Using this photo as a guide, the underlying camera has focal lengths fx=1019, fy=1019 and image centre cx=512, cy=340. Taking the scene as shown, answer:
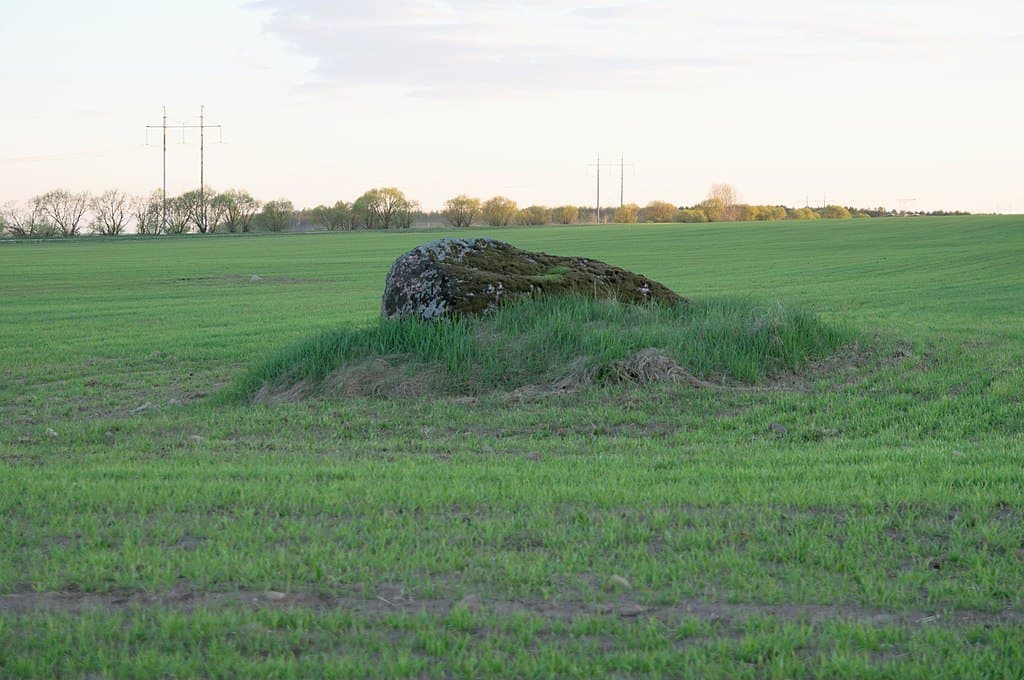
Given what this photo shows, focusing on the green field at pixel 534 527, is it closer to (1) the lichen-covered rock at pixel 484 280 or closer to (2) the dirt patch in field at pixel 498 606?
(2) the dirt patch in field at pixel 498 606

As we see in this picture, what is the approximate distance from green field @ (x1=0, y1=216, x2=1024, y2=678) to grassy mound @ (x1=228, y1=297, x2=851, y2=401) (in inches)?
15.9

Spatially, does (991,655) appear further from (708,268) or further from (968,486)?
(708,268)

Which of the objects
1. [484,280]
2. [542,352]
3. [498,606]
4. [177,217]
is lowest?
[498,606]

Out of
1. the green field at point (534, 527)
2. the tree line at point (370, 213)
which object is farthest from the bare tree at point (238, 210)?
the green field at point (534, 527)

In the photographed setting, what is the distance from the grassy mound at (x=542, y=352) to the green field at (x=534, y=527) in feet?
1.32

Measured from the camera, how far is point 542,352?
475 inches

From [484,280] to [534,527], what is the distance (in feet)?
24.6

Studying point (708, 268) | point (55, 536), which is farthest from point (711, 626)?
point (708, 268)

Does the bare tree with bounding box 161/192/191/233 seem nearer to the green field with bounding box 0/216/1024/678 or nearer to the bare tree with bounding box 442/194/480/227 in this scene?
the bare tree with bounding box 442/194/480/227

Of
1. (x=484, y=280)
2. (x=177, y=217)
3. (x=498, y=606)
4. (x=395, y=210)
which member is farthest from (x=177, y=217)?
(x=498, y=606)

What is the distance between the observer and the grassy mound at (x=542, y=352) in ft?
37.8

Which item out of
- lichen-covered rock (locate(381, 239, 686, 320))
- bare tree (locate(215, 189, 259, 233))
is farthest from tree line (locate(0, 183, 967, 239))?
lichen-covered rock (locate(381, 239, 686, 320))

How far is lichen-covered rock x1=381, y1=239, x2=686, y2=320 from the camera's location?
13.2 m

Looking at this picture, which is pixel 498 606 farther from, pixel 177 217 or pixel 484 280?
pixel 177 217
